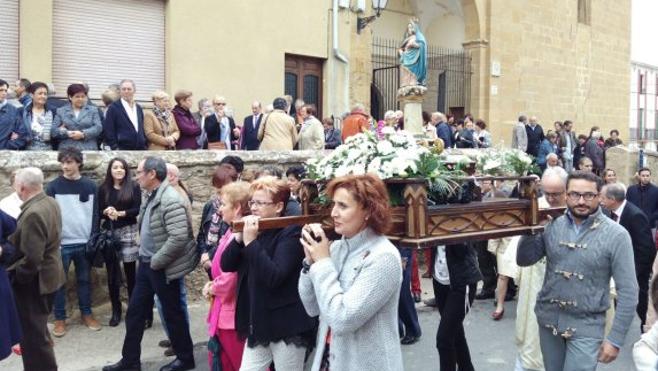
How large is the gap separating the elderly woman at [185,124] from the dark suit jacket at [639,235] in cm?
541

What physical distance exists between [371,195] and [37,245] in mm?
3276

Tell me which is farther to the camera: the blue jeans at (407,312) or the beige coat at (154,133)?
the beige coat at (154,133)

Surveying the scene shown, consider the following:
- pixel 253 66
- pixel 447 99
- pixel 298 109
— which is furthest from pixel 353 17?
pixel 447 99

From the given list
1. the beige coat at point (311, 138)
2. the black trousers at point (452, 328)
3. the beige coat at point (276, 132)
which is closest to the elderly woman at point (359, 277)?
the black trousers at point (452, 328)

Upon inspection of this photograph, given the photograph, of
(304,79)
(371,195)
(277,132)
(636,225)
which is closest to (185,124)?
(277,132)

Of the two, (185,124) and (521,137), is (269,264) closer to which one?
(185,124)

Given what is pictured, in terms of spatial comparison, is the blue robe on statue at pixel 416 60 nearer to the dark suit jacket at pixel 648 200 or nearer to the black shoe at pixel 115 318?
the dark suit jacket at pixel 648 200

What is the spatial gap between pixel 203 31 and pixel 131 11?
4.58 feet

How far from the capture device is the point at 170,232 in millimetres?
6039

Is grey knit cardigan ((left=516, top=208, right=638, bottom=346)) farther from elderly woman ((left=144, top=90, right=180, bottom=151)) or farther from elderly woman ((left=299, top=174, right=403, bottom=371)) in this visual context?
elderly woman ((left=144, top=90, right=180, bottom=151))

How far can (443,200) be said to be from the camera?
3.77 metres

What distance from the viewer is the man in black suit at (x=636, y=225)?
703cm

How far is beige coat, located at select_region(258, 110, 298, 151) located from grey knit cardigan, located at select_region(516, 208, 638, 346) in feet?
21.2

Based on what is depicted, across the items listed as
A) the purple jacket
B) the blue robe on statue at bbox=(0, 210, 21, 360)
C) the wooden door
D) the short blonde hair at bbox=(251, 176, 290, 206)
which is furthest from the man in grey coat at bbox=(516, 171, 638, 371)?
the wooden door
